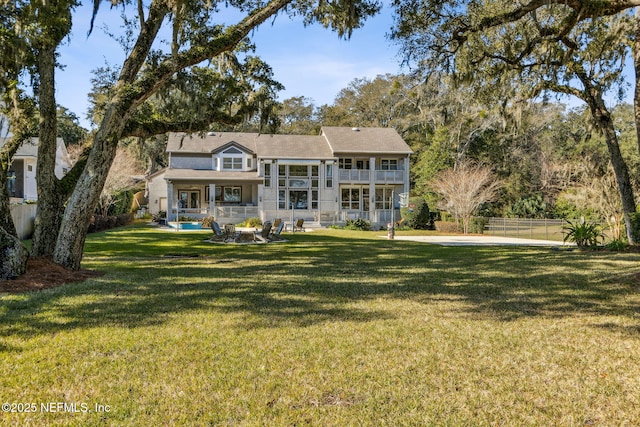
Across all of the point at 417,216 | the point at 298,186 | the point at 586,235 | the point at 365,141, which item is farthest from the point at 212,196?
the point at 586,235

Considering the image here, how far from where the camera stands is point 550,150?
44312mm

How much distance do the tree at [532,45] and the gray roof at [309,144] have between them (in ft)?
66.4

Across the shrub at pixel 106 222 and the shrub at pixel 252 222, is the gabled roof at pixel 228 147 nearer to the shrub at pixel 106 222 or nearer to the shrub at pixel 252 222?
the shrub at pixel 252 222

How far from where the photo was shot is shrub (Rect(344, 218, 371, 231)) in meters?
31.4

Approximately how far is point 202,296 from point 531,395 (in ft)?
17.0

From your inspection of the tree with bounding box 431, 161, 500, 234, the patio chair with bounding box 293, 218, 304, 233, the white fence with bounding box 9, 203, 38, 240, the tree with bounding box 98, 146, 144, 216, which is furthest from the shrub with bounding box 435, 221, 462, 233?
the white fence with bounding box 9, 203, 38, 240

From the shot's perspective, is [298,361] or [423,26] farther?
[423,26]

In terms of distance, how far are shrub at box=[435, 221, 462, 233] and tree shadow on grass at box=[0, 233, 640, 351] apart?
1622 cm

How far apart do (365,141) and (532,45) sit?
2500cm

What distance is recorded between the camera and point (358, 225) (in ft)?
104

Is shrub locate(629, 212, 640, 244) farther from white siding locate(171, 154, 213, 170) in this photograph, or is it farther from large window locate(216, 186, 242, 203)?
white siding locate(171, 154, 213, 170)

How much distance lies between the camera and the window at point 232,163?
3647cm

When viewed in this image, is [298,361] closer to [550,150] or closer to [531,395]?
[531,395]

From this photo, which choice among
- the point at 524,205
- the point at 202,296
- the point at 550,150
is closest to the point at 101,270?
the point at 202,296
